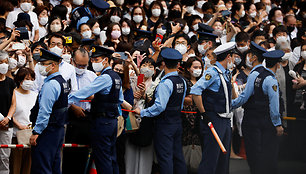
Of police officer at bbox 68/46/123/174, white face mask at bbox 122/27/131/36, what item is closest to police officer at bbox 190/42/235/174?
police officer at bbox 68/46/123/174

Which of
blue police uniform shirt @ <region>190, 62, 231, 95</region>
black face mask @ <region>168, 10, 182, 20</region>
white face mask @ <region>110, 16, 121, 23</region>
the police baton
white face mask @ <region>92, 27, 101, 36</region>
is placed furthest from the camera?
black face mask @ <region>168, 10, 182, 20</region>

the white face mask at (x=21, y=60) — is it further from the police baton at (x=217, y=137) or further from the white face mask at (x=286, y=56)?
the white face mask at (x=286, y=56)

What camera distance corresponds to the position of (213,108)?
7945 mm

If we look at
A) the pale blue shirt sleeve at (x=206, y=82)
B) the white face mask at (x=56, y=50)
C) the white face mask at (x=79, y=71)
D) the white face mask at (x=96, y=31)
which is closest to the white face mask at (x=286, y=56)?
the pale blue shirt sleeve at (x=206, y=82)

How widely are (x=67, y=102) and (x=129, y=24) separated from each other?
437cm

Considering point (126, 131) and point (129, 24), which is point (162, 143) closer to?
point (126, 131)

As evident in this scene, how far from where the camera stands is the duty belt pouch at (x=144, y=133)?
810 cm

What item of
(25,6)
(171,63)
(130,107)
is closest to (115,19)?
(25,6)

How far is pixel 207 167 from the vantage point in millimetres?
7867

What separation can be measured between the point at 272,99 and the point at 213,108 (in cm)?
129

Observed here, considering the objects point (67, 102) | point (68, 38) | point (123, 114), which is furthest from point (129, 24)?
point (67, 102)

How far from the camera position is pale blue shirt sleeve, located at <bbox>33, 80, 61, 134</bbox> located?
22.4ft

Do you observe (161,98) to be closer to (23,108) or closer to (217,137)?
(217,137)

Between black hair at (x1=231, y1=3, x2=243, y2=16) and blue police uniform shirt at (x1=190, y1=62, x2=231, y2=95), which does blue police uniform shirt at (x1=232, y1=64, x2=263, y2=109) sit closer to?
blue police uniform shirt at (x1=190, y1=62, x2=231, y2=95)
